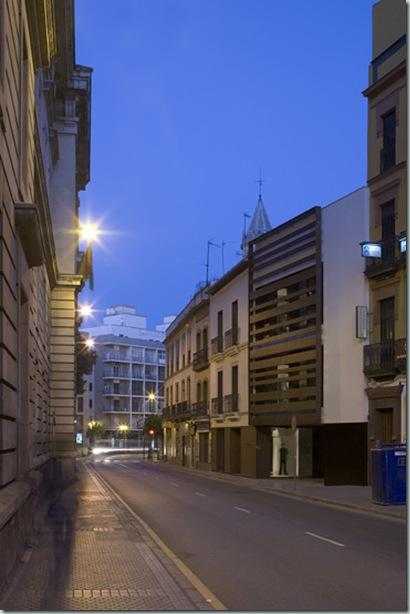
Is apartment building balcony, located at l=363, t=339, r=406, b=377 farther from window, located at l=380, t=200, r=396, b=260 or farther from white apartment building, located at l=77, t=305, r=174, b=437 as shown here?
white apartment building, located at l=77, t=305, r=174, b=437

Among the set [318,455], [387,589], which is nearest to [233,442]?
[318,455]

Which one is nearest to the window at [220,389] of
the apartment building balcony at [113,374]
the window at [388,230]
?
the window at [388,230]

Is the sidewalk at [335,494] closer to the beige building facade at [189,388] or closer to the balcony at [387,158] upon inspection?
the balcony at [387,158]

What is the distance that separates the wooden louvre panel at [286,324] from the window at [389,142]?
15.0ft

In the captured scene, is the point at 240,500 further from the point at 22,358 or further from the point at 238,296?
the point at 238,296

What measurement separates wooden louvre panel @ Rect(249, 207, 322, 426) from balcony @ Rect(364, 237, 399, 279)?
13.6 feet

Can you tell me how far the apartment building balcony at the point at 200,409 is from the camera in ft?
169

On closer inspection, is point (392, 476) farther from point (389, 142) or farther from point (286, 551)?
point (389, 142)

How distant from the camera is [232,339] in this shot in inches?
1762

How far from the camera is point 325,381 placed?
3300cm

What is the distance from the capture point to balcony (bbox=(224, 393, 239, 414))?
43312 mm

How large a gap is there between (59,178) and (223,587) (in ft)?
96.0

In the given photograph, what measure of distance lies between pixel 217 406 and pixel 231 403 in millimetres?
3520

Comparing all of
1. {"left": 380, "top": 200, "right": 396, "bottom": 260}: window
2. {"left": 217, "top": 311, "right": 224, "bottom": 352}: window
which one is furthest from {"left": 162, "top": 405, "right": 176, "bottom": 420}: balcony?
{"left": 380, "top": 200, "right": 396, "bottom": 260}: window
